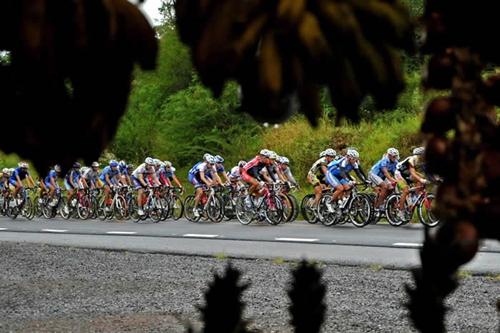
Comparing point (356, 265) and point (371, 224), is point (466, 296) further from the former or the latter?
point (371, 224)

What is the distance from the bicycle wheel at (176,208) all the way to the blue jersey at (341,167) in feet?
17.1

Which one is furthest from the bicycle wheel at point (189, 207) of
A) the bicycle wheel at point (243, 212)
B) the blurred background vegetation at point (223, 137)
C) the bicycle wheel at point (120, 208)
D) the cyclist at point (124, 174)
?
the blurred background vegetation at point (223, 137)

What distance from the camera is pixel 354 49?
638 mm

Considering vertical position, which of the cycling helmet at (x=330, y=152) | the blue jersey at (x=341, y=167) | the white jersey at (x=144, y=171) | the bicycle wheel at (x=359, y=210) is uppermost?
the cycling helmet at (x=330, y=152)

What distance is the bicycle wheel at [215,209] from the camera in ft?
70.1

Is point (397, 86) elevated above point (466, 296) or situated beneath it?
elevated above

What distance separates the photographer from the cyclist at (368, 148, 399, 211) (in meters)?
17.9

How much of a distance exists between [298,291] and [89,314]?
7805 millimetres

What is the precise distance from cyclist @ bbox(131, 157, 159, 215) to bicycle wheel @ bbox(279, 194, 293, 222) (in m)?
4.12

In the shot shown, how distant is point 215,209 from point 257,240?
5813 millimetres

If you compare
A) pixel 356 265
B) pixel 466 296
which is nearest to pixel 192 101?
pixel 356 265

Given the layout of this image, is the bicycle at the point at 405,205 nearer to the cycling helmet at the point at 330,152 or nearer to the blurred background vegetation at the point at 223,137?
the cycling helmet at the point at 330,152

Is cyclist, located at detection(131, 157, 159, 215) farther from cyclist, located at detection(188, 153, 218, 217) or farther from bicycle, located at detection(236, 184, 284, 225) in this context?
bicycle, located at detection(236, 184, 284, 225)

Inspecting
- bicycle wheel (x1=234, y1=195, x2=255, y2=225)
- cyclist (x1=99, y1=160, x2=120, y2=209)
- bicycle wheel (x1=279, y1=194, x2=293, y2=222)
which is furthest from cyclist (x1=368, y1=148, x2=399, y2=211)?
cyclist (x1=99, y1=160, x2=120, y2=209)
